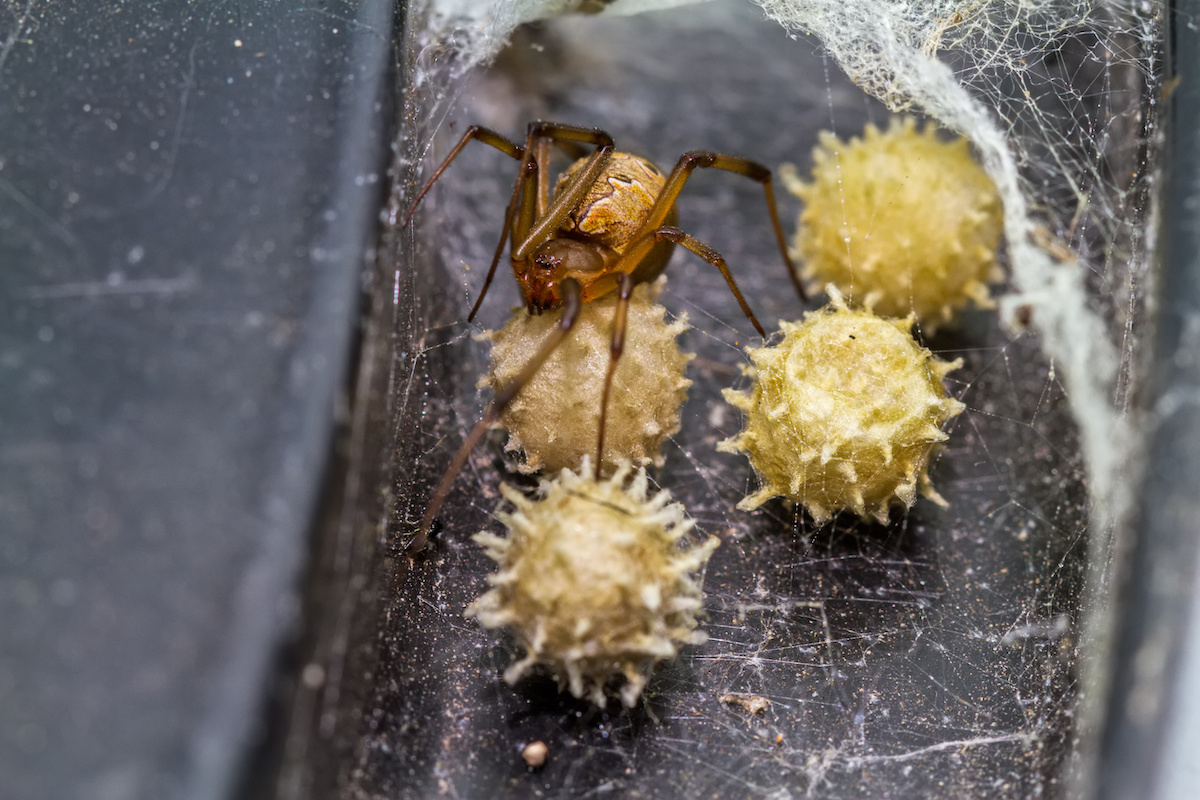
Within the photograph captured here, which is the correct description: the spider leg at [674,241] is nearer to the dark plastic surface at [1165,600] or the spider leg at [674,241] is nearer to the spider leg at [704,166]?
the spider leg at [704,166]

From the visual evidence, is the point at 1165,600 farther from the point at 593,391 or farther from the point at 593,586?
the point at 593,391

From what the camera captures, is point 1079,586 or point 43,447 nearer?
point 43,447

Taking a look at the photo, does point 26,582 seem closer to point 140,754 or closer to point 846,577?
point 140,754

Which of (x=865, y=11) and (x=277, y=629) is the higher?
(x=865, y=11)

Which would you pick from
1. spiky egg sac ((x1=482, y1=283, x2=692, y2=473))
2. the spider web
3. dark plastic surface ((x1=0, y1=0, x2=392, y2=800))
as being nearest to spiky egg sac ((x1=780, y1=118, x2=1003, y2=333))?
the spider web

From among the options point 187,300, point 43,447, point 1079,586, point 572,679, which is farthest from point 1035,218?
point 43,447

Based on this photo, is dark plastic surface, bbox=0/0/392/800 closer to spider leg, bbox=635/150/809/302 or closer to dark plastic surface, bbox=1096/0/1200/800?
spider leg, bbox=635/150/809/302

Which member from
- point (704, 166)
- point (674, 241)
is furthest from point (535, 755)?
point (704, 166)

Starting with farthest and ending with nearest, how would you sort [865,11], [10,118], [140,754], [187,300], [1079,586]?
[865,11] → [1079,586] → [10,118] → [187,300] → [140,754]
